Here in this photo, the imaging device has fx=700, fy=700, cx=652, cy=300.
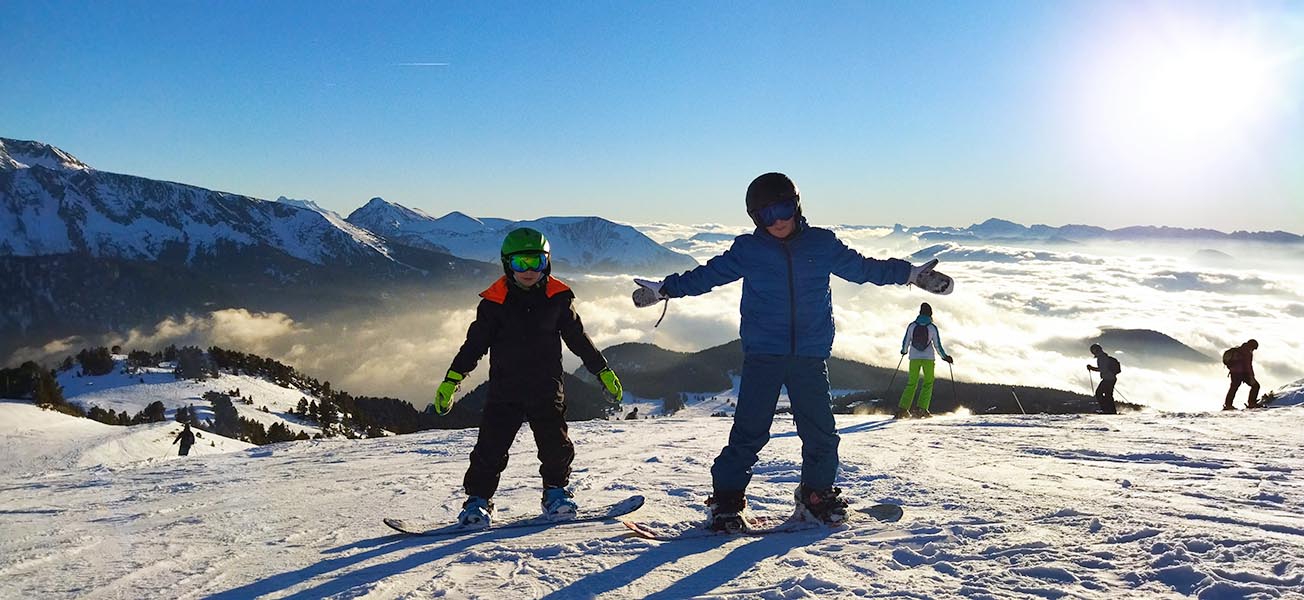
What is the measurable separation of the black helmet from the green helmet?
142 centimetres

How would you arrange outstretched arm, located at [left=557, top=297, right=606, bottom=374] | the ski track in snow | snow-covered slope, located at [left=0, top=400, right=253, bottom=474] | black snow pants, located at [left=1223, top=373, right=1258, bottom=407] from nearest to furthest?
1. the ski track in snow
2. outstretched arm, located at [left=557, top=297, right=606, bottom=374]
3. black snow pants, located at [left=1223, top=373, right=1258, bottom=407]
4. snow-covered slope, located at [left=0, top=400, right=253, bottom=474]

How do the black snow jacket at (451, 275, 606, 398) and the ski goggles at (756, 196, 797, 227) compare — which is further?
the black snow jacket at (451, 275, 606, 398)

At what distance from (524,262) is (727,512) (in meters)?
2.13

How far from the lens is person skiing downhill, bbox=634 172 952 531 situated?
446cm

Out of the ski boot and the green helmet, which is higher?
the green helmet

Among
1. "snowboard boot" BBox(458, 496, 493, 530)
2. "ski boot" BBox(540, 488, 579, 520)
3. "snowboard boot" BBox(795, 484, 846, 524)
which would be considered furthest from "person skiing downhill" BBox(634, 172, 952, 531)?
"snowboard boot" BBox(458, 496, 493, 530)

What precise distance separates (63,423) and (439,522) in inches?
1389

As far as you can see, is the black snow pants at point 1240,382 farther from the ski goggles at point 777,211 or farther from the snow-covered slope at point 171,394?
the snow-covered slope at point 171,394

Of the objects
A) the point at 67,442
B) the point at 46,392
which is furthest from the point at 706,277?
the point at 46,392

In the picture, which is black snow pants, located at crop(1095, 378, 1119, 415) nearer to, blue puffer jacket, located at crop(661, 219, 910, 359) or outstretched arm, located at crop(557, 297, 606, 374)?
blue puffer jacket, located at crop(661, 219, 910, 359)

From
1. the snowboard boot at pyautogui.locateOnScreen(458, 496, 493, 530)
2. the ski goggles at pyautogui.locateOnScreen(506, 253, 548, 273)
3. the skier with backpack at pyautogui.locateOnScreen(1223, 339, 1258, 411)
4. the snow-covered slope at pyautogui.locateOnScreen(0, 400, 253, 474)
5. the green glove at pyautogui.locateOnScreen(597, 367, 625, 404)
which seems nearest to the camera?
the snowboard boot at pyautogui.locateOnScreen(458, 496, 493, 530)

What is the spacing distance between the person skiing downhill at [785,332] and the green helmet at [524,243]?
4.05 ft

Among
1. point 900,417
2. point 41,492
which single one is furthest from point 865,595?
point 900,417

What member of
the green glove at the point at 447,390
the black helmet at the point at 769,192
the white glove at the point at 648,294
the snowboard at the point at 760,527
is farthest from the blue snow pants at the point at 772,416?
the green glove at the point at 447,390
